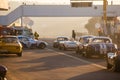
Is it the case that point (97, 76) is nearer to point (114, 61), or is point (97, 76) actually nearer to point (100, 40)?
point (114, 61)

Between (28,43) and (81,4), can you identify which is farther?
(81,4)

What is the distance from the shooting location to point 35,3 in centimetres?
8788

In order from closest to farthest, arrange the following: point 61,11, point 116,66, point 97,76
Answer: point 97,76, point 116,66, point 61,11

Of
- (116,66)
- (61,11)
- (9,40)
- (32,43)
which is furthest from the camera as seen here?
(61,11)

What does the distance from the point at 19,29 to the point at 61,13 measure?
23257 mm

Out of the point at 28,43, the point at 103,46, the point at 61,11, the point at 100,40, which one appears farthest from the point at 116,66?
the point at 61,11

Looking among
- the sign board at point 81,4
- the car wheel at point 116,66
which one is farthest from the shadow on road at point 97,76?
the sign board at point 81,4

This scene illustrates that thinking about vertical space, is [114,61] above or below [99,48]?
above

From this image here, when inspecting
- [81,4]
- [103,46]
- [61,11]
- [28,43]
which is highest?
[81,4]

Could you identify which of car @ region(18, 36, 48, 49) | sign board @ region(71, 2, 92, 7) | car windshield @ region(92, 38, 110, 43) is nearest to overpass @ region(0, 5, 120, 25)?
sign board @ region(71, 2, 92, 7)

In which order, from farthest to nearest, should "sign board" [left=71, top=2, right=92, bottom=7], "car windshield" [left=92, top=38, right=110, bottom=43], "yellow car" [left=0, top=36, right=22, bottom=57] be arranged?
1. "sign board" [left=71, top=2, right=92, bottom=7]
2. "yellow car" [left=0, top=36, right=22, bottom=57]
3. "car windshield" [left=92, top=38, right=110, bottom=43]

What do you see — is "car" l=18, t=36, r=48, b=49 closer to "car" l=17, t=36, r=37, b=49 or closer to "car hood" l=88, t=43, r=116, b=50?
"car" l=17, t=36, r=37, b=49

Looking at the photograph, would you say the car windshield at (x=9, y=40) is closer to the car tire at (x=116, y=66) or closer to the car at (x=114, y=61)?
the car at (x=114, y=61)

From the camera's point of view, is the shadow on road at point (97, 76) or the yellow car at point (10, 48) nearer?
the shadow on road at point (97, 76)
